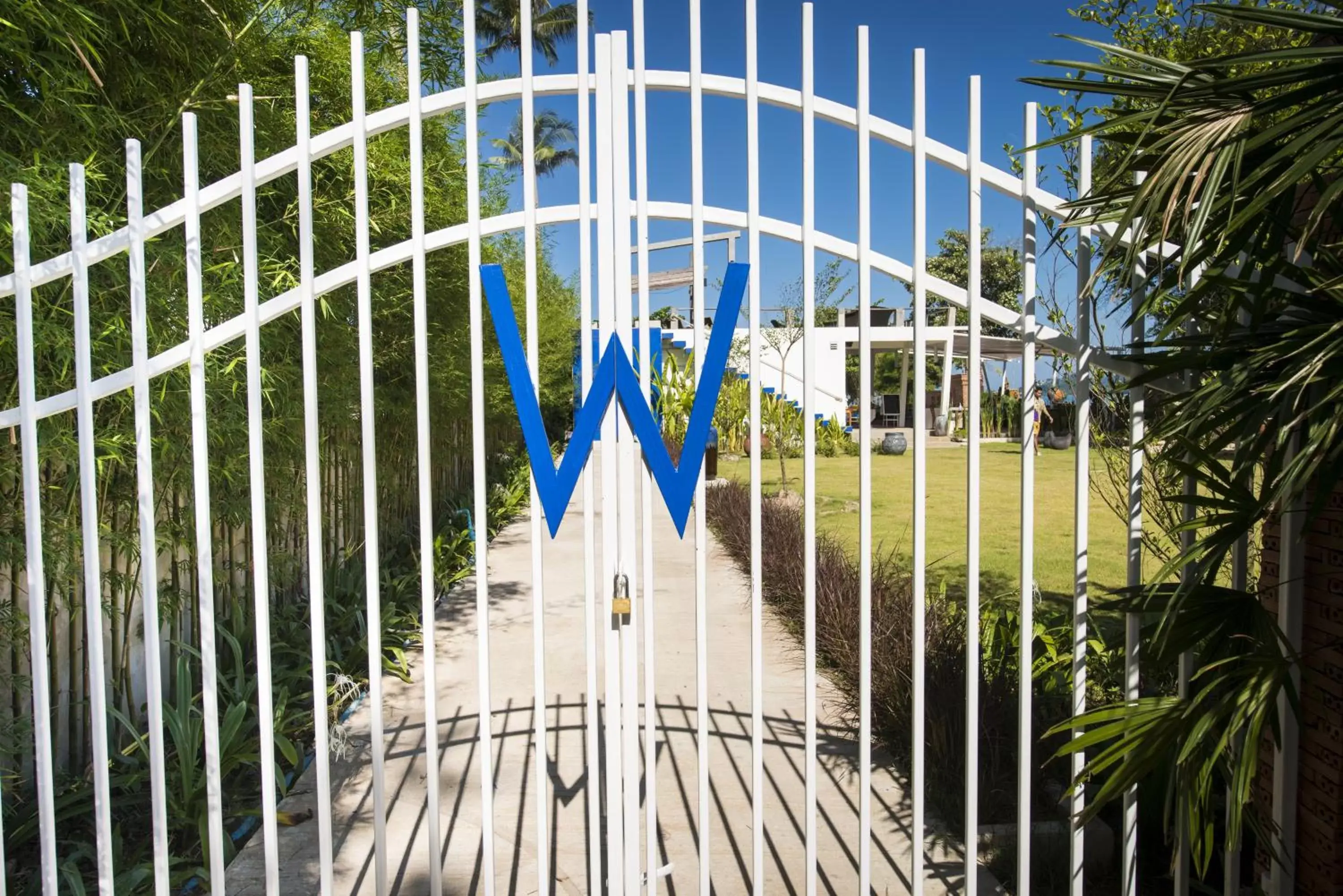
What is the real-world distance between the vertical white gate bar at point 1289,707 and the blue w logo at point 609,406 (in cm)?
138

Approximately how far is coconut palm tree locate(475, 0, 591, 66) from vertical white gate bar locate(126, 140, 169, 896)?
2517 centimetres

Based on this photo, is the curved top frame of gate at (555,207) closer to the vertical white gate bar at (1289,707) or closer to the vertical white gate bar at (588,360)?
the vertical white gate bar at (588,360)

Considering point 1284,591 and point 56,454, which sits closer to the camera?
point 1284,591

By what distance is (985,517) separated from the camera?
36.5 ft

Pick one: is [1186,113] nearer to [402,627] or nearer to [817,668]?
[817,668]

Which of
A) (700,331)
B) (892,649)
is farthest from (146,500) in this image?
(892,649)

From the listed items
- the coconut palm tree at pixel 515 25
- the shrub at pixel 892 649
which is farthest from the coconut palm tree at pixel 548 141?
the shrub at pixel 892 649

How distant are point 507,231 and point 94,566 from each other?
4.21ft

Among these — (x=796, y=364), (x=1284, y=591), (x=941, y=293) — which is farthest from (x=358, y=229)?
(x=796, y=364)

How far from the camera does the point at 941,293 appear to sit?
2.29 metres

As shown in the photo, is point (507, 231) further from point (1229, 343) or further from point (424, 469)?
point (1229, 343)

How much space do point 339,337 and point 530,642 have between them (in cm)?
251

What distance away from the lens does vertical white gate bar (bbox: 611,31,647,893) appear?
2158mm

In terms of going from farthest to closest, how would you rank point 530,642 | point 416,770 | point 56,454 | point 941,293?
1. point 530,642
2. point 416,770
3. point 56,454
4. point 941,293
